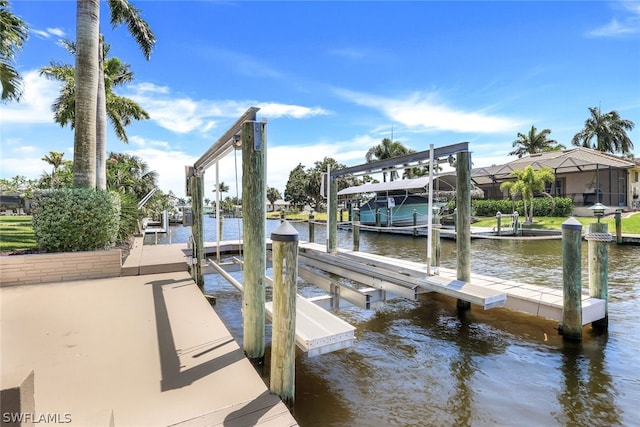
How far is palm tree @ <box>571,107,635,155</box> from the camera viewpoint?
130ft

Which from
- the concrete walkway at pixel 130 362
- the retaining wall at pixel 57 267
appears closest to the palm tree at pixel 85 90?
the retaining wall at pixel 57 267

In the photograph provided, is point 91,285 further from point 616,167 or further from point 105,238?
point 616,167

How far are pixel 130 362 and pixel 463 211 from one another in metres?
4.87

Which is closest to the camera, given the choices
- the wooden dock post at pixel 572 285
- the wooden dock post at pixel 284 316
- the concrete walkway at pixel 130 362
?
the concrete walkway at pixel 130 362

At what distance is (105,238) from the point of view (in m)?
6.27

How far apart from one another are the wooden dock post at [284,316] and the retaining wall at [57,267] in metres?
4.75

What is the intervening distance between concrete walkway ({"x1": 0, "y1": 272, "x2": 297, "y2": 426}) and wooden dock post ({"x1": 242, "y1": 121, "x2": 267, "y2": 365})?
398 mm

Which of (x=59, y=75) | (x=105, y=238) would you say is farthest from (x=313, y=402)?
(x=59, y=75)

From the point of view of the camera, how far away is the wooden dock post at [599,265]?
4.92 m

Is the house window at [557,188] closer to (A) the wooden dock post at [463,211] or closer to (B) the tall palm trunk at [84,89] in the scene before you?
(A) the wooden dock post at [463,211]

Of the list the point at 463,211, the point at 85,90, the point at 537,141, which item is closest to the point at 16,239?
the point at 85,90

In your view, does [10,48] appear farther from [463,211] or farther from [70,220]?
[463,211]

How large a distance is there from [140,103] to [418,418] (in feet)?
70.5

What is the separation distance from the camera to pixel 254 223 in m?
3.23
